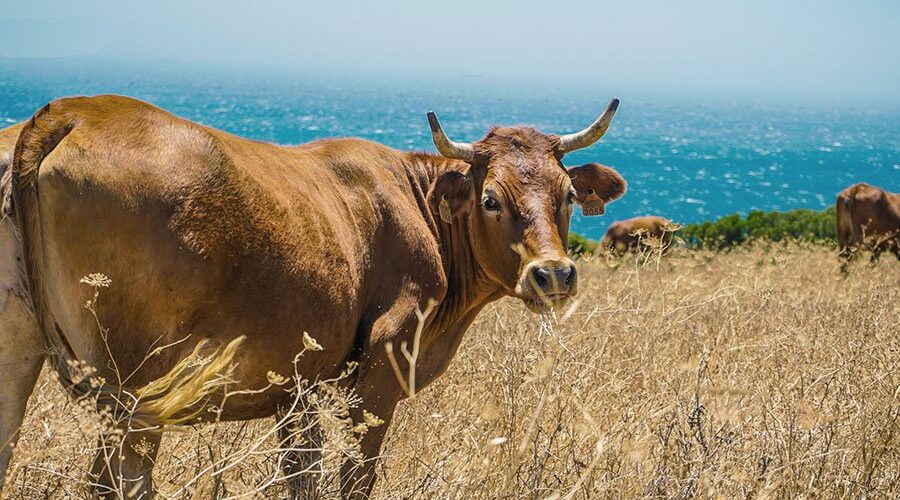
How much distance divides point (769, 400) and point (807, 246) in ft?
40.9

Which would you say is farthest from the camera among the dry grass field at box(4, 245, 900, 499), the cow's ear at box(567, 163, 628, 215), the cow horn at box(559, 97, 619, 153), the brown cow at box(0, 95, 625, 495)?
the cow's ear at box(567, 163, 628, 215)

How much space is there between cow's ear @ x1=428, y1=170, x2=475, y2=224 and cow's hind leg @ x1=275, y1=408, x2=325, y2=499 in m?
1.50

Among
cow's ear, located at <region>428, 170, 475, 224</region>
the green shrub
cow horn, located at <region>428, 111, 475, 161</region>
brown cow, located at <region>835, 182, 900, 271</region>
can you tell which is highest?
cow horn, located at <region>428, 111, 475, 161</region>

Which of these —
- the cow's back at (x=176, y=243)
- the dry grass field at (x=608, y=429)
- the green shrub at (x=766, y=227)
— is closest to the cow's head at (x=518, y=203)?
the dry grass field at (x=608, y=429)

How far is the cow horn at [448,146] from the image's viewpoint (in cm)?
500

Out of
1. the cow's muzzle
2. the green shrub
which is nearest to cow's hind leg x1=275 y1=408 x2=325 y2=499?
the cow's muzzle

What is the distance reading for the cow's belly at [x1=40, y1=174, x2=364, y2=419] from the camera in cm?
317

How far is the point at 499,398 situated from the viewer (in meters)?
5.28

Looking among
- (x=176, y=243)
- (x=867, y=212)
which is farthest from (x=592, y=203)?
(x=867, y=212)

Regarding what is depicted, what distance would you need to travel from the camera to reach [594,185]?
→ 5.71 meters

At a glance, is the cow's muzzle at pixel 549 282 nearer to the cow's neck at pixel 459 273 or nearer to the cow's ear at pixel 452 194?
the cow's neck at pixel 459 273

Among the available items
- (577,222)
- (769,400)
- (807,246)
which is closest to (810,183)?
(577,222)

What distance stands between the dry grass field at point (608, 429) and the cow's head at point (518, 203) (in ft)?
0.88

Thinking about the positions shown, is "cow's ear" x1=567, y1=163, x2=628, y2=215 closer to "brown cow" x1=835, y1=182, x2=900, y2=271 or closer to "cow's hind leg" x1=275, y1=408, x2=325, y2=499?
"cow's hind leg" x1=275, y1=408, x2=325, y2=499
